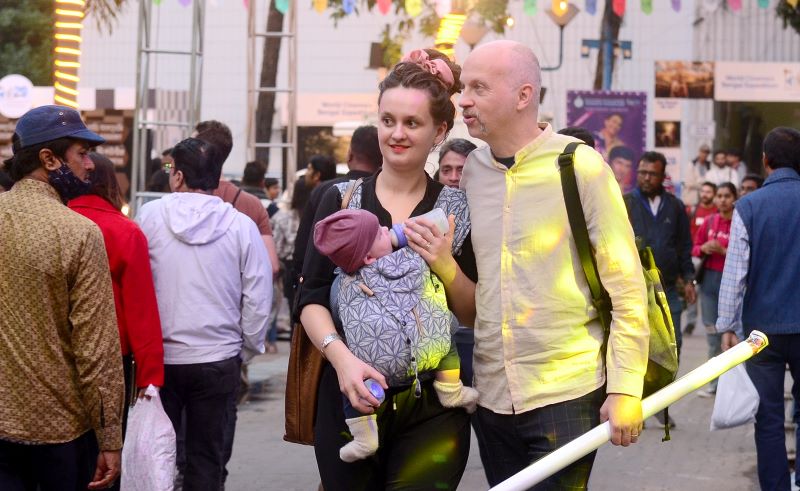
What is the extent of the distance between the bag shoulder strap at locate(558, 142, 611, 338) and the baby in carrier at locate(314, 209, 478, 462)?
16.7 inches

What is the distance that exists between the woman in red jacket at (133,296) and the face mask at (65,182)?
0.88 meters

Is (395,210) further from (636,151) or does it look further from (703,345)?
(636,151)

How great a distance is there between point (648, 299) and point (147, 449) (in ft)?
7.88

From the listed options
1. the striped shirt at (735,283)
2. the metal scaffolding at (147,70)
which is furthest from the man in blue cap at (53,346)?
the metal scaffolding at (147,70)

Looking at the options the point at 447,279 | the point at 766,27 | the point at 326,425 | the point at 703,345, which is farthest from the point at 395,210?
the point at 766,27

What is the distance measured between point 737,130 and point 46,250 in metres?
36.8

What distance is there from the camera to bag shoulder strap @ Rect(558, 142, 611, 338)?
3865mm

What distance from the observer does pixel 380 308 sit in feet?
12.3

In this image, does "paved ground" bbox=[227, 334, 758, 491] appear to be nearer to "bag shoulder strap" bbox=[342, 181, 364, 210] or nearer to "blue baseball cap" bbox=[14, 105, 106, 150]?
"blue baseball cap" bbox=[14, 105, 106, 150]

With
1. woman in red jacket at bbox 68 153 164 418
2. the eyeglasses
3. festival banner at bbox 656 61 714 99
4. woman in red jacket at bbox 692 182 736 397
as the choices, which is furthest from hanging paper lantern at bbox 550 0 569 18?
woman in red jacket at bbox 68 153 164 418

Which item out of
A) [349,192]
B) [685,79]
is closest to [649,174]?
[349,192]

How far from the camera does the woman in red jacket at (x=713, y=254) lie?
42.4 ft

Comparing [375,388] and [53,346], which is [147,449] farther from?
[375,388]

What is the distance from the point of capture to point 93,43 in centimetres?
3872
